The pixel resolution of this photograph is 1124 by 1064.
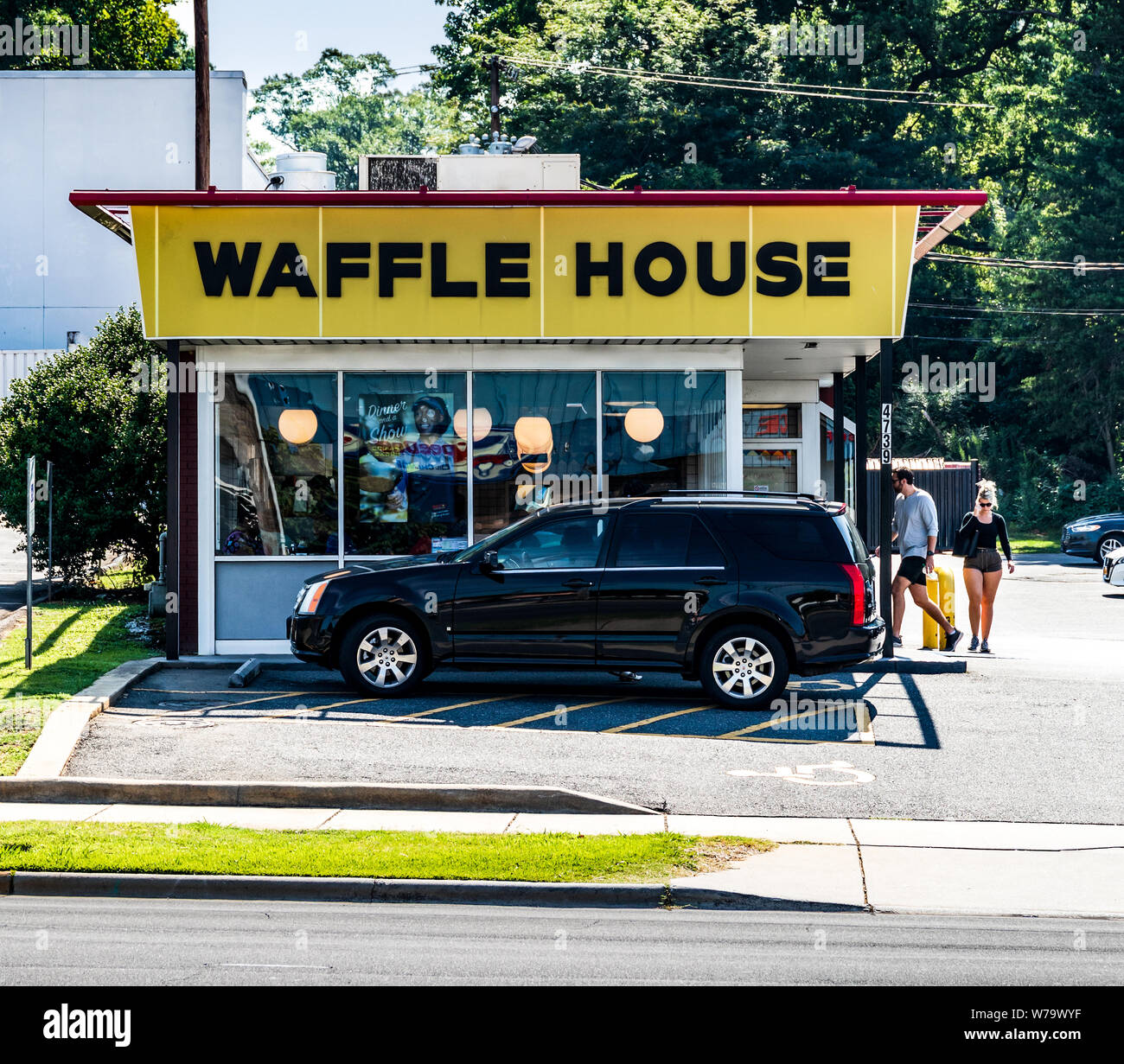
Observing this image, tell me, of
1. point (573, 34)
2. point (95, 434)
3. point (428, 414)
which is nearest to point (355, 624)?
point (428, 414)

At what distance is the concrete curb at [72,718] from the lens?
33.1 ft

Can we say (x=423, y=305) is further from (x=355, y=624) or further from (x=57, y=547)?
(x=57, y=547)

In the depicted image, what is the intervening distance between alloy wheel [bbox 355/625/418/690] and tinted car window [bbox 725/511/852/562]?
10.6 feet

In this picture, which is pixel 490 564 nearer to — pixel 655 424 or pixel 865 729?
pixel 865 729

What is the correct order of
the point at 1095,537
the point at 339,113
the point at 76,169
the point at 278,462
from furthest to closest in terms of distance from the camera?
the point at 339,113 → the point at 76,169 → the point at 1095,537 → the point at 278,462

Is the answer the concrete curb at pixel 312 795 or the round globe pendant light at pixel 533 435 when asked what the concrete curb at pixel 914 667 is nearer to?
the round globe pendant light at pixel 533 435

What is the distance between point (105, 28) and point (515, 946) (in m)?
48.8

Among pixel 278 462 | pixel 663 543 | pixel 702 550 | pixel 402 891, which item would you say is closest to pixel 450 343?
pixel 278 462

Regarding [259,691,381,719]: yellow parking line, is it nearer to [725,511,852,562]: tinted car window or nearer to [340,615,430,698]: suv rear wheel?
[340,615,430,698]: suv rear wheel

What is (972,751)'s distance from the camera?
11.1m

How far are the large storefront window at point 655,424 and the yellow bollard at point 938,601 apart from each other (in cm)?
282

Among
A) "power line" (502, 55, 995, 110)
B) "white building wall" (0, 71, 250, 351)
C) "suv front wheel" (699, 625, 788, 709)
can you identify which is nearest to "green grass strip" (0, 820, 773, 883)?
"suv front wheel" (699, 625, 788, 709)

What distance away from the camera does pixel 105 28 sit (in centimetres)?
4847

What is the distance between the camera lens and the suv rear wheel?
1298 cm
